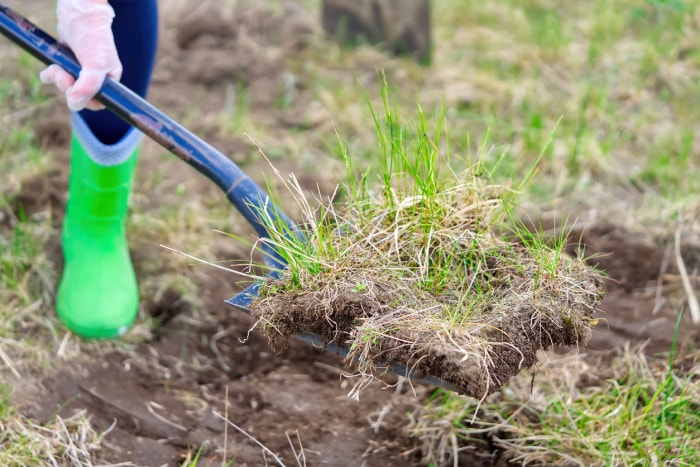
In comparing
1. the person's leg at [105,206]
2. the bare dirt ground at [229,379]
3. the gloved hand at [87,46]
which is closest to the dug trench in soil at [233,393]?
the bare dirt ground at [229,379]

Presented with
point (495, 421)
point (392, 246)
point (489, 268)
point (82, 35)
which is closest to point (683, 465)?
point (495, 421)

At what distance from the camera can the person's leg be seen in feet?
6.40

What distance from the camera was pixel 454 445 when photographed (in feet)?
5.72

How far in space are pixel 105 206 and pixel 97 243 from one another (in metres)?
0.10

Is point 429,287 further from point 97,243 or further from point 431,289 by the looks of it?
point 97,243

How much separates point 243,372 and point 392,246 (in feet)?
2.03

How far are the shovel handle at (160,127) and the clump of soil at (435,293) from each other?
0.14m

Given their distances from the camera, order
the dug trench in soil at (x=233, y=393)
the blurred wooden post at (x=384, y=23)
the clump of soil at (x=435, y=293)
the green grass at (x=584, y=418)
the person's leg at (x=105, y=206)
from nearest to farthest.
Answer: the clump of soil at (x=435, y=293)
the green grass at (x=584, y=418)
the dug trench in soil at (x=233, y=393)
the person's leg at (x=105, y=206)
the blurred wooden post at (x=384, y=23)

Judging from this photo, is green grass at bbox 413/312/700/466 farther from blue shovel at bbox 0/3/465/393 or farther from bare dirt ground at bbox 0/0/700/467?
blue shovel at bbox 0/3/465/393

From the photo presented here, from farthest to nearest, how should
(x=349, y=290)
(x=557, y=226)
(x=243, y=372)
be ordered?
(x=557, y=226), (x=243, y=372), (x=349, y=290)

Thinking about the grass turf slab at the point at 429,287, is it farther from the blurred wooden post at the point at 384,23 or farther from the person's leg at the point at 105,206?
the blurred wooden post at the point at 384,23

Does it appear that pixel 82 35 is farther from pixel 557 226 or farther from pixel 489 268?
pixel 557 226

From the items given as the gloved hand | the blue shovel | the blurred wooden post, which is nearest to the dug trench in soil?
the blue shovel

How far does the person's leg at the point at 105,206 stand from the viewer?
6.40 ft
